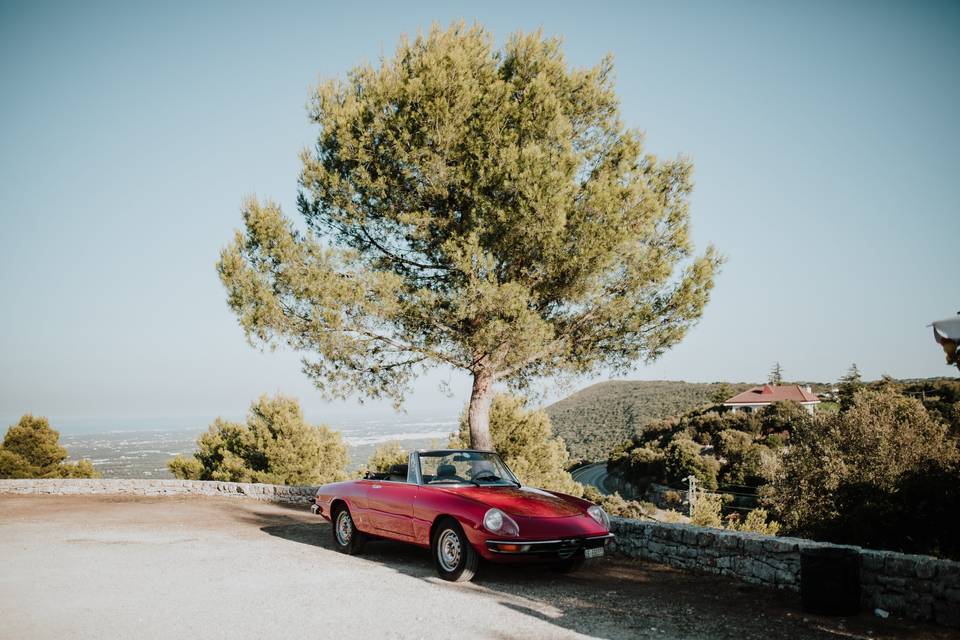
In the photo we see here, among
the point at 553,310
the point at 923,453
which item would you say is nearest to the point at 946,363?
the point at 553,310

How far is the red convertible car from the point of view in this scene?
6191 mm

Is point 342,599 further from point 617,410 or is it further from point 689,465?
point 617,410

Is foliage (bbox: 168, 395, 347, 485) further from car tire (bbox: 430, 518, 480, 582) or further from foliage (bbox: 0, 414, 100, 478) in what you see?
car tire (bbox: 430, 518, 480, 582)

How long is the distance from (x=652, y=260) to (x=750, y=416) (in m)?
56.6

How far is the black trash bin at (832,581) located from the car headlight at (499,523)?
8.70ft

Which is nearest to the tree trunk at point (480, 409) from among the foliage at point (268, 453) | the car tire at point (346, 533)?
the car tire at point (346, 533)

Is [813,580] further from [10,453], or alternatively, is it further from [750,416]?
[750,416]

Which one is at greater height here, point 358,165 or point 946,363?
point 358,165

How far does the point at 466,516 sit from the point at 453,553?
20.3 inches

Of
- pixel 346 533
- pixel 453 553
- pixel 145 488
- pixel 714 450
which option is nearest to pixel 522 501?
pixel 453 553

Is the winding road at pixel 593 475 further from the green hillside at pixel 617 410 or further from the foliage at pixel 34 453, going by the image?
the foliage at pixel 34 453

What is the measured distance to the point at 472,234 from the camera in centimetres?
1105

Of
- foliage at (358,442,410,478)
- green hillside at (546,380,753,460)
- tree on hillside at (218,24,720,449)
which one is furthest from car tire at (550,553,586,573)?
green hillside at (546,380,753,460)

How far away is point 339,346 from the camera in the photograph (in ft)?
38.8
